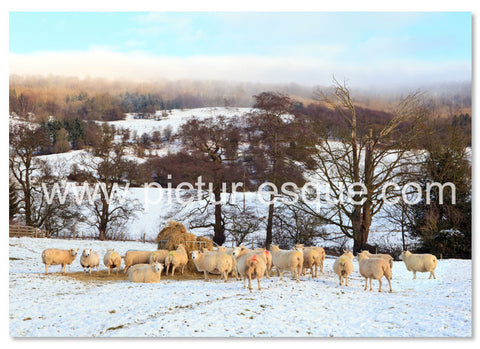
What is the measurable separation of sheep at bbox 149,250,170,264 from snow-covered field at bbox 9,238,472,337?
193 cm

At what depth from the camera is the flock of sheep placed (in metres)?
13.8

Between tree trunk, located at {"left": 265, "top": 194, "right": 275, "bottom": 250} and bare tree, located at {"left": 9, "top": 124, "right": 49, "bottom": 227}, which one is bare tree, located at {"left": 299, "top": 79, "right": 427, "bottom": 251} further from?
bare tree, located at {"left": 9, "top": 124, "right": 49, "bottom": 227}

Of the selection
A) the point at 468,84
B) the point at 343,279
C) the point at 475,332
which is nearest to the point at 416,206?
the point at 343,279

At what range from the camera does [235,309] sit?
424 inches

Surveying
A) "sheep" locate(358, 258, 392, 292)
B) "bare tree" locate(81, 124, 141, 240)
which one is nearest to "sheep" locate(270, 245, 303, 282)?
"sheep" locate(358, 258, 392, 292)

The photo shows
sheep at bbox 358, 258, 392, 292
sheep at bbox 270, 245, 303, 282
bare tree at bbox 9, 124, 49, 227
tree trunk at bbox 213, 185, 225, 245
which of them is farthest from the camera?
tree trunk at bbox 213, 185, 225, 245

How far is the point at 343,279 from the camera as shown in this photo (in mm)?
15227

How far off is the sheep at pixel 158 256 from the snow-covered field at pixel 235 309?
6.33 ft

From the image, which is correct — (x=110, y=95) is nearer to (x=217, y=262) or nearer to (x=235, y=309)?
(x=217, y=262)

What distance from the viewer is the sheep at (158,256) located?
16.8 meters

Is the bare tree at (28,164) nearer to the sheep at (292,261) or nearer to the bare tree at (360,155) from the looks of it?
the sheep at (292,261)

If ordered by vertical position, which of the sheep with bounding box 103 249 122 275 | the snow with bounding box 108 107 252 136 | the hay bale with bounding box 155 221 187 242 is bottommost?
the sheep with bounding box 103 249 122 275

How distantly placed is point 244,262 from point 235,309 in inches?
123

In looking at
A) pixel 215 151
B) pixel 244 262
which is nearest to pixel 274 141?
pixel 215 151
